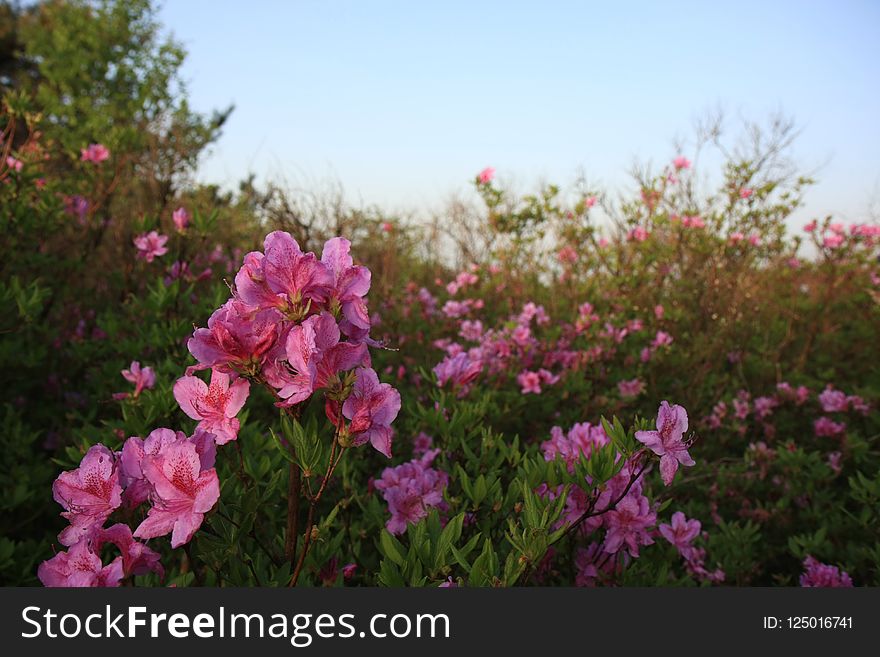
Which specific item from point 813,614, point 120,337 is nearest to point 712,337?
point 813,614

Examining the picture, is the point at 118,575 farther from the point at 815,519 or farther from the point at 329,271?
the point at 815,519

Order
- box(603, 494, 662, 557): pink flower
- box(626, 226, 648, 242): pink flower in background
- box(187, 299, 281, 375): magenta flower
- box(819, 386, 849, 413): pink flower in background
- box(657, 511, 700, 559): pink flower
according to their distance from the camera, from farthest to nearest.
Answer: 1. box(626, 226, 648, 242): pink flower in background
2. box(819, 386, 849, 413): pink flower in background
3. box(657, 511, 700, 559): pink flower
4. box(603, 494, 662, 557): pink flower
5. box(187, 299, 281, 375): magenta flower

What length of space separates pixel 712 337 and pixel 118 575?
437cm

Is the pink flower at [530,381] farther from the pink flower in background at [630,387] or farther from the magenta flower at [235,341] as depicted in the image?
the magenta flower at [235,341]

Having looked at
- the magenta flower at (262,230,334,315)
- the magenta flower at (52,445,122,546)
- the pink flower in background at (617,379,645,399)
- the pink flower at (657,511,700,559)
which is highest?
the magenta flower at (262,230,334,315)

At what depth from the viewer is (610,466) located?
1225mm

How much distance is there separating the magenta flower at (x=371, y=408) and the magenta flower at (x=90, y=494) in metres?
0.40

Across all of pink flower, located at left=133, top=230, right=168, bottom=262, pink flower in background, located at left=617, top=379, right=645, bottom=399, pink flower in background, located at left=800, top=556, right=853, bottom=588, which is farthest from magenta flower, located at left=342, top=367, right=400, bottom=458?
pink flower in background, located at left=617, top=379, right=645, bottom=399

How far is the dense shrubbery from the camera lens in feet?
3.07

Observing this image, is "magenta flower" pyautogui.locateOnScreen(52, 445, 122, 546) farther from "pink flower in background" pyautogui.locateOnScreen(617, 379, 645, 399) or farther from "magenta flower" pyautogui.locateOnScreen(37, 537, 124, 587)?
"pink flower in background" pyautogui.locateOnScreen(617, 379, 645, 399)

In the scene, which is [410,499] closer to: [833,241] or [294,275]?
[294,275]

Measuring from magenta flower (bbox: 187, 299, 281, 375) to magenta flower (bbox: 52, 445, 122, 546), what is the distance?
255 mm

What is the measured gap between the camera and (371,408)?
0.93 meters

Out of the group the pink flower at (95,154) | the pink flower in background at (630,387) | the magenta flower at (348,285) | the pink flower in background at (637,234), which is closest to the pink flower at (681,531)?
the magenta flower at (348,285)
